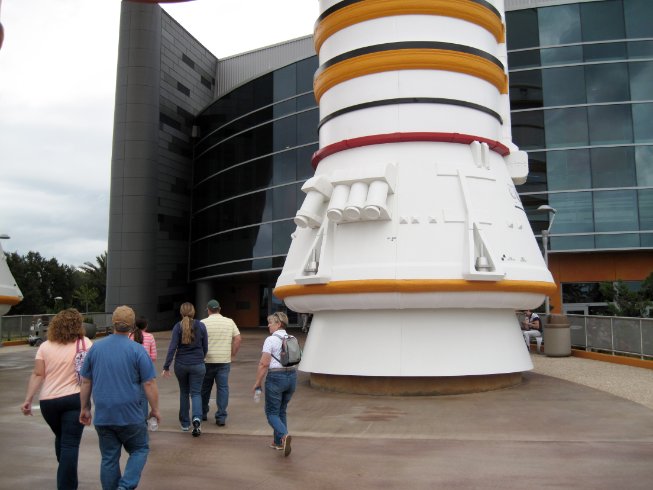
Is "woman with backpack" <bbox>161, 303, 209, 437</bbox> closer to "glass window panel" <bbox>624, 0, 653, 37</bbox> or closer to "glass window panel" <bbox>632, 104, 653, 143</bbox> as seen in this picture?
"glass window panel" <bbox>632, 104, 653, 143</bbox>

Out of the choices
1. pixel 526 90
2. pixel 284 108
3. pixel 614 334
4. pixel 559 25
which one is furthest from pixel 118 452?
pixel 284 108

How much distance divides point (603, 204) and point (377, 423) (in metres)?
21.5

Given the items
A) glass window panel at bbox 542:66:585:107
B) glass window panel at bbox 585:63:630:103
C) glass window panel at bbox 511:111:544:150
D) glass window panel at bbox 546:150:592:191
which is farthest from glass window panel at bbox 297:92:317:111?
glass window panel at bbox 585:63:630:103

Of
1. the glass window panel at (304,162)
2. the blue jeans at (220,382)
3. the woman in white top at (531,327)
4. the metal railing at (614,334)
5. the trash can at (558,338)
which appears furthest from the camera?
the glass window panel at (304,162)

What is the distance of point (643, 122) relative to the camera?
87.3 ft

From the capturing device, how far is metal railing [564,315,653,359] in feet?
50.2

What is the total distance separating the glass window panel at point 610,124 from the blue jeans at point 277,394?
24.0 metres

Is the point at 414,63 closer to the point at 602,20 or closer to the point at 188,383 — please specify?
the point at 188,383

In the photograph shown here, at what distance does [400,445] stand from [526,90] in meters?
24.3

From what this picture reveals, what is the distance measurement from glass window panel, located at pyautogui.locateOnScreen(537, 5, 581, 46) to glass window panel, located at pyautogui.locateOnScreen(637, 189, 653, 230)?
756cm

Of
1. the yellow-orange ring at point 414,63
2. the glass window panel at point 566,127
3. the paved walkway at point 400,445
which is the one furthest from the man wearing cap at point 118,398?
the glass window panel at point 566,127

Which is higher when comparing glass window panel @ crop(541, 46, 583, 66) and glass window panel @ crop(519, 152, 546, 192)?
glass window panel @ crop(541, 46, 583, 66)

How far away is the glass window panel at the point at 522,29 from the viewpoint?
92.7ft

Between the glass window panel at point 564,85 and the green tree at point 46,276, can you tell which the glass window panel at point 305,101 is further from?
the green tree at point 46,276
